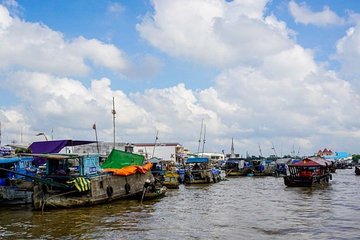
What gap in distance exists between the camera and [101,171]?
74.3 ft

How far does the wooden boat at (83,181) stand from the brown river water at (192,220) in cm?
53

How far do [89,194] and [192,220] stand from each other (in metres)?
5.98

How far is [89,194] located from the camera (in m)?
20.6

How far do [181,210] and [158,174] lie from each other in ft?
49.9

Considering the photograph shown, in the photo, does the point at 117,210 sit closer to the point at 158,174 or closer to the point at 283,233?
the point at 283,233

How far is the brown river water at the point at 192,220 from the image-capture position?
47.0 feet

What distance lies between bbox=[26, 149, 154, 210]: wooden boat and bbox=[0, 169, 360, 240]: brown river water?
20.9 inches

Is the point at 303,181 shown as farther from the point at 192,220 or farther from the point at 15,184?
the point at 15,184

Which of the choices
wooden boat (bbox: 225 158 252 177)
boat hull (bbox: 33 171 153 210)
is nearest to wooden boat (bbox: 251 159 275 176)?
wooden boat (bbox: 225 158 252 177)

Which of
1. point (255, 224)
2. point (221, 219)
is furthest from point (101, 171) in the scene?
point (255, 224)

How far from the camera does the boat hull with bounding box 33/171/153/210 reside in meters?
19.7

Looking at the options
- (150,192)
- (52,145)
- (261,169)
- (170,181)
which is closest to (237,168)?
(261,169)

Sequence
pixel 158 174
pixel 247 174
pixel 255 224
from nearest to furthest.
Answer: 1. pixel 255 224
2. pixel 158 174
3. pixel 247 174

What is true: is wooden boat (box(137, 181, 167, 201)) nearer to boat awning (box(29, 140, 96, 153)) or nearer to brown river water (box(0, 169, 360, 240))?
brown river water (box(0, 169, 360, 240))
